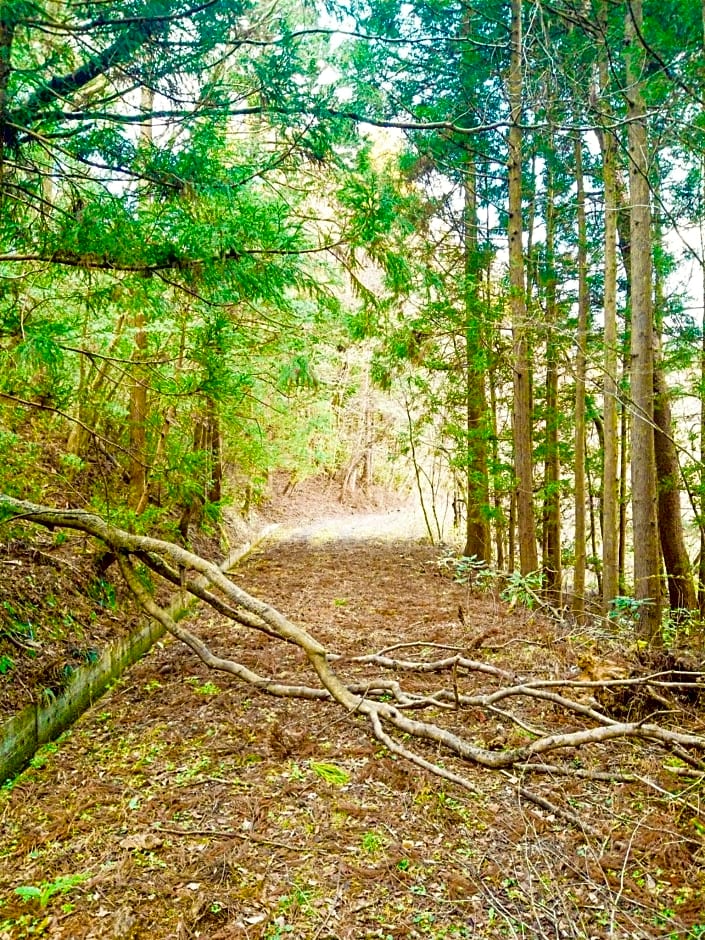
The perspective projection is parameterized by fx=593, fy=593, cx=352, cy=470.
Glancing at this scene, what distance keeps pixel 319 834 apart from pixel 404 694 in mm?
1346

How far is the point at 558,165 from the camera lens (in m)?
9.70

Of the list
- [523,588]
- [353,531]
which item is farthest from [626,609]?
[353,531]

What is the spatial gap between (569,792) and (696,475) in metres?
8.56

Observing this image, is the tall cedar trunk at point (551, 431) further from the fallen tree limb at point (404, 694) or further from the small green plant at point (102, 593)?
the small green plant at point (102, 593)

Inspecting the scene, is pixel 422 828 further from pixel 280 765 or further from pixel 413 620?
pixel 413 620

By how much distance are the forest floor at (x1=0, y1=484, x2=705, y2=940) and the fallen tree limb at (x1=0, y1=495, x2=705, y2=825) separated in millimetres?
97

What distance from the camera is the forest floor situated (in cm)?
238

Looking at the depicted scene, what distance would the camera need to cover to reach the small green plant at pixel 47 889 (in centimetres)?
262

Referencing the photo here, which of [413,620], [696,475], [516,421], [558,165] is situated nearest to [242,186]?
[413,620]

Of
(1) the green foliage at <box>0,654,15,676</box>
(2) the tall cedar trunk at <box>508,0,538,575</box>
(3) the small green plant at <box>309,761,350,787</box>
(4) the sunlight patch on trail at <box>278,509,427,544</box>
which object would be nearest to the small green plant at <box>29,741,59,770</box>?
(1) the green foliage at <box>0,654,15,676</box>

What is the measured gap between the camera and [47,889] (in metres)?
2.66

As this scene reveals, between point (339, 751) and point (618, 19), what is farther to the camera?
point (618, 19)

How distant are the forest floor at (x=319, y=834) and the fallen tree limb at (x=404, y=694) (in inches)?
3.8

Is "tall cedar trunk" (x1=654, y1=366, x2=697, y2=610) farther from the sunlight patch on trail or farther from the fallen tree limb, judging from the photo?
the sunlight patch on trail
